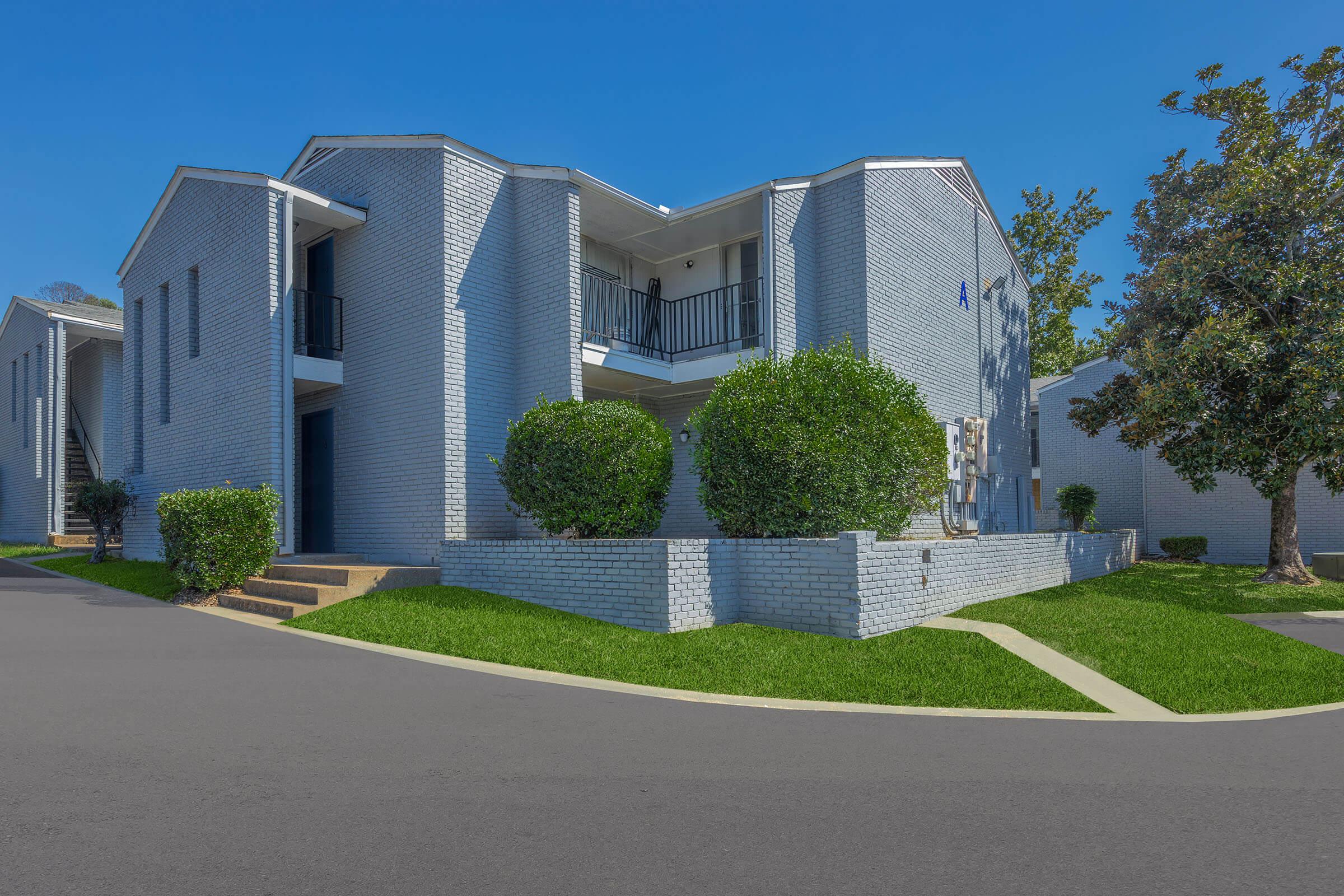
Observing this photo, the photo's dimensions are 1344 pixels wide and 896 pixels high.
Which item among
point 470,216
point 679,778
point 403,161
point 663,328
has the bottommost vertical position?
point 679,778

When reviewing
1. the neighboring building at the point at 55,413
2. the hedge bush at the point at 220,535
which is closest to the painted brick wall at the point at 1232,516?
the hedge bush at the point at 220,535

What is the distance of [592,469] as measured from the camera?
33.4 feet

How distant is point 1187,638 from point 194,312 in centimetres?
1596

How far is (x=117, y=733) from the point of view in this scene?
526 centimetres

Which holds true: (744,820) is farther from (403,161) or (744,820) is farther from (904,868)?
(403,161)

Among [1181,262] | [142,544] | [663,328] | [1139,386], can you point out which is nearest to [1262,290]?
[1181,262]

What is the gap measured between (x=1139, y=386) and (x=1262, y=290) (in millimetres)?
2578

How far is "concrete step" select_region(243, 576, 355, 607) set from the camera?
1019 cm

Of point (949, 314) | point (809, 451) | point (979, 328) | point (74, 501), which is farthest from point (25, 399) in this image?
point (979, 328)

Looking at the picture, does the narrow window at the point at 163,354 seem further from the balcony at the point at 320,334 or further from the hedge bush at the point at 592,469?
the hedge bush at the point at 592,469

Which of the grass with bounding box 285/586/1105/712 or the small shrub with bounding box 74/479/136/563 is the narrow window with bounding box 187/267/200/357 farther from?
the grass with bounding box 285/586/1105/712

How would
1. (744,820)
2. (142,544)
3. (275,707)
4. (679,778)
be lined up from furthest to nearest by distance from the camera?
(142,544) < (275,707) < (679,778) < (744,820)

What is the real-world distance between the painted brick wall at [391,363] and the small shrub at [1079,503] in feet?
54.5

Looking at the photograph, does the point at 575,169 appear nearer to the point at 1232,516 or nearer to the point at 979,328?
the point at 979,328
